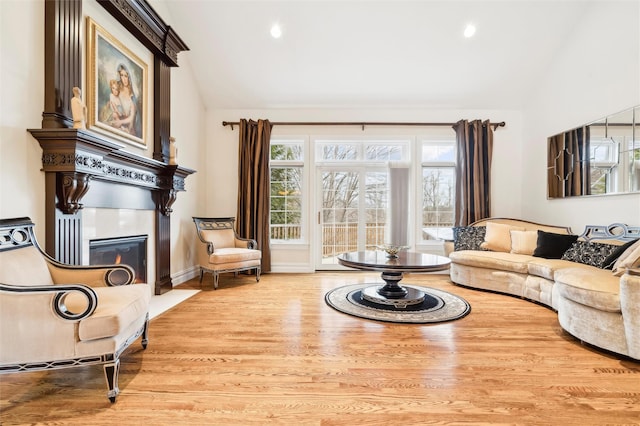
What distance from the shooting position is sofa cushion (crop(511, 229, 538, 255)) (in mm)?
4082

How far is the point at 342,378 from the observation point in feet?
6.26

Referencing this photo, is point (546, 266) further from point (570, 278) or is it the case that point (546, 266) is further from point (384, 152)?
point (384, 152)

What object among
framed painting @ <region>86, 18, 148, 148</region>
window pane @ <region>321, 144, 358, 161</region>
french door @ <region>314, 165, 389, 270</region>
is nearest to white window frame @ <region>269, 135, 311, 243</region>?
french door @ <region>314, 165, 389, 270</region>

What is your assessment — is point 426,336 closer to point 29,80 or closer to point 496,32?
point 29,80

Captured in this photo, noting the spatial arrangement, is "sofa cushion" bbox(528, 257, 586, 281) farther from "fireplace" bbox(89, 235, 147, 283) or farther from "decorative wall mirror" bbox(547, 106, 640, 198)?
"fireplace" bbox(89, 235, 147, 283)

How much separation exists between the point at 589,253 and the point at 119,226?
5230mm

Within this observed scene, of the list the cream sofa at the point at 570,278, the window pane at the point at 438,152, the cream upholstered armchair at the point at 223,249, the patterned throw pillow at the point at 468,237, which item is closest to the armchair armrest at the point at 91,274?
the cream upholstered armchair at the point at 223,249

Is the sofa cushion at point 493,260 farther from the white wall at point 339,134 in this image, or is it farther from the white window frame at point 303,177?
the white window frame at point 303,177

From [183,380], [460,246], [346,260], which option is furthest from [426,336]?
[460,246]

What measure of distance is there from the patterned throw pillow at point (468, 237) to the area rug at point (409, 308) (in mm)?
1040

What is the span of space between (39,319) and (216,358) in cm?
107

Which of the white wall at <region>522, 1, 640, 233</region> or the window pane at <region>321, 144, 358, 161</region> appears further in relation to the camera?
the window pane at <region>321, 144, 358, 161</region>

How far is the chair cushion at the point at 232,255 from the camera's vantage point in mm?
4109

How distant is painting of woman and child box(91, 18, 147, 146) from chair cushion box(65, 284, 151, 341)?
69.9 inches
